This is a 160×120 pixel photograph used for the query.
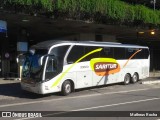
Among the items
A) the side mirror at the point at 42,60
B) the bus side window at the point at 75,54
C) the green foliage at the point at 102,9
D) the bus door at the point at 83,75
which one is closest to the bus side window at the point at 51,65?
the side mirror at the point at 42,60

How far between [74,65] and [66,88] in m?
1.45

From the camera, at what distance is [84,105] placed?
16.3 m

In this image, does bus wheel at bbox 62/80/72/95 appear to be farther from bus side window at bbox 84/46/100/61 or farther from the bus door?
bus side window at bbox 84/46/100/61

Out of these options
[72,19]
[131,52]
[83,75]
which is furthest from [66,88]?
[72,19]

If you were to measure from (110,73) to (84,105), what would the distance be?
841 centimetres

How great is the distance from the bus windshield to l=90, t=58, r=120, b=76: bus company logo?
4049mm

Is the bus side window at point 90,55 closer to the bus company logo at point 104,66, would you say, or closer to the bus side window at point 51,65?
the bus company logo at point 104,66

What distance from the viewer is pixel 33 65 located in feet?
64.5

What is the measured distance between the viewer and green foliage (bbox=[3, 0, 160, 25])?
24.8 metres

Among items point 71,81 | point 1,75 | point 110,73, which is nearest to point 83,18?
point 110,73

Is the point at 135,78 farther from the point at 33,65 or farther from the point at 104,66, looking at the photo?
the point at 33,65

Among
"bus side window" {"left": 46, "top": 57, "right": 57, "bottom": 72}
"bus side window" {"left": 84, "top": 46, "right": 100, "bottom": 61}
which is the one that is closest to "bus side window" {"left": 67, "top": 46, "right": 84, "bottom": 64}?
"bus side window" {"left": 84, "top": 46, "right": 100, "bottom": 61}

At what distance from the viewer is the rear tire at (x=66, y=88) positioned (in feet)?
66.9

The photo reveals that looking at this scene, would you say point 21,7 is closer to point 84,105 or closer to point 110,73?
point 110,73
